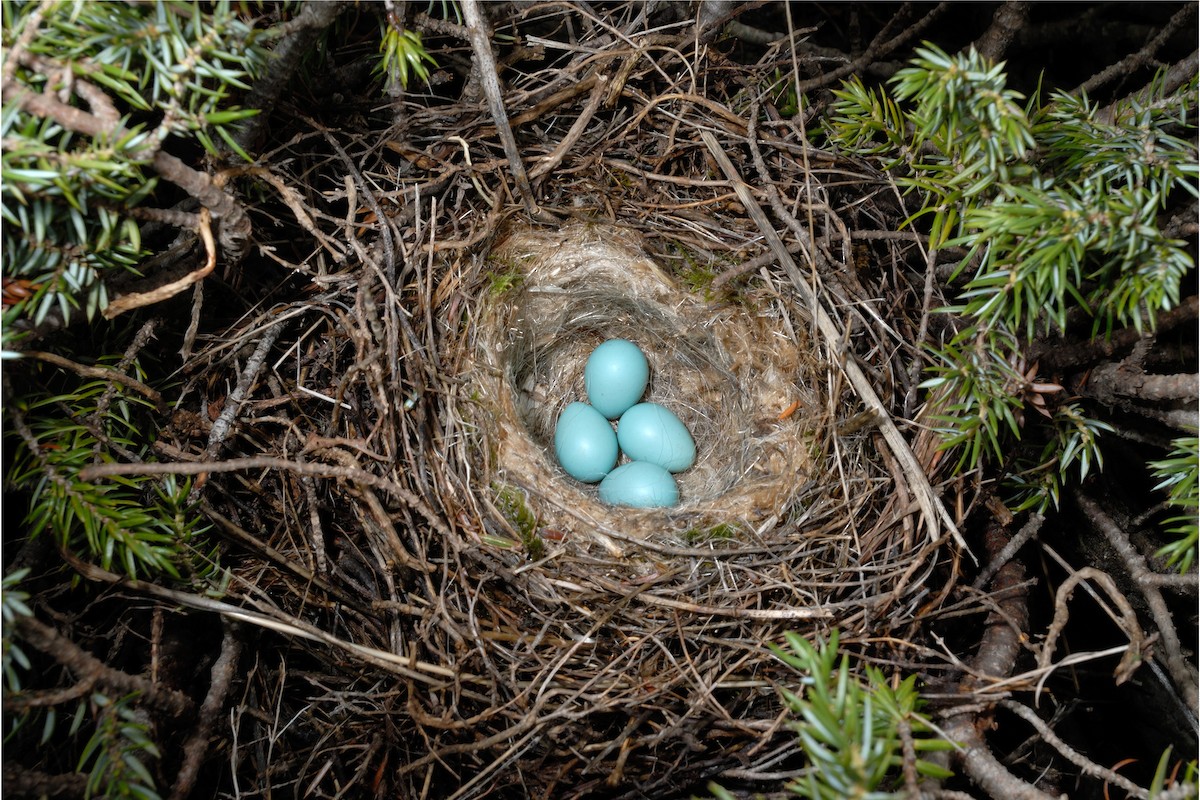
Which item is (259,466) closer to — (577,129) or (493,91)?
(493,91)

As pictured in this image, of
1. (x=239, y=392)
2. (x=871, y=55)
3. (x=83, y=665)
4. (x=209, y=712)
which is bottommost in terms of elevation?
(x=209, y=712)

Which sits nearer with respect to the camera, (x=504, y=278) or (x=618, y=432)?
(x=504, y=278)

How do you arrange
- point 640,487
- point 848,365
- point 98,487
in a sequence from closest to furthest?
point 98,487 < point 848,365 < point 640,487

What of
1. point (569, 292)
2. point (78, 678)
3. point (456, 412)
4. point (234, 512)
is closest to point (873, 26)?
point (569, 292)

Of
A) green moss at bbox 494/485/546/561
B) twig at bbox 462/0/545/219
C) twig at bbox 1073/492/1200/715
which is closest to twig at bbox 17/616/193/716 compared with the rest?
green moss at bbox 494/485/546/561

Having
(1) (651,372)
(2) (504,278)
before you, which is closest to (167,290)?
(2) (504,278)

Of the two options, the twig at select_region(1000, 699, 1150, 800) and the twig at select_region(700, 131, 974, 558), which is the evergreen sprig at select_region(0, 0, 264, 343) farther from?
the twig at select_region(1000, 699, 1150, 800)

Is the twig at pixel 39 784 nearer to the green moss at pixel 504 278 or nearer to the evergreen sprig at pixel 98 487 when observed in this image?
the evergreen sprig at pixel 98 487
